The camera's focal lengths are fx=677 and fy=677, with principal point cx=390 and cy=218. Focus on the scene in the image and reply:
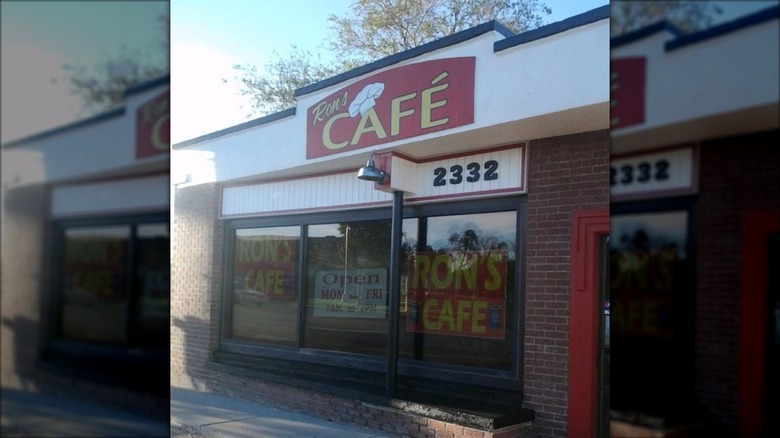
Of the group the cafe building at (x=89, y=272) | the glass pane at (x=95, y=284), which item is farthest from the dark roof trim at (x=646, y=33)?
the glass pane at (x=95, y=284)

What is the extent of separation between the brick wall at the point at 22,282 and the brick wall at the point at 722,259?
5.41 meters

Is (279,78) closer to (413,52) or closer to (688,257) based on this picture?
(413,52)

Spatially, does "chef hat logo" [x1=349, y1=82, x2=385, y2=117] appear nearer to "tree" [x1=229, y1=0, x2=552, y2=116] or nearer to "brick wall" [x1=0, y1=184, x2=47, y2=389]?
"tree" [x1=229, y1=0, x2=552, y2=116]

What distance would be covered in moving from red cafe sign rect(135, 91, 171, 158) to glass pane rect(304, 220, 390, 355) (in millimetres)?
3355

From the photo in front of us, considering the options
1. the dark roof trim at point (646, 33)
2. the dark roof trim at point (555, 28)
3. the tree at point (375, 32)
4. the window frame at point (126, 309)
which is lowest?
the window frame at point (126, 309)

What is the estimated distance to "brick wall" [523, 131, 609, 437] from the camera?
1213 millimetres

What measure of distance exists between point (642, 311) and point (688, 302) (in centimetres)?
21

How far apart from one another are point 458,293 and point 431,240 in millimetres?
123

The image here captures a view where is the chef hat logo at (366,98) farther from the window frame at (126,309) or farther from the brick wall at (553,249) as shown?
the window frame at (126,309)

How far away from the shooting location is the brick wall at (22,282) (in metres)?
5.96

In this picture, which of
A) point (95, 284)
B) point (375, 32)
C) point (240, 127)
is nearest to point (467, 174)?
point (375, 32)

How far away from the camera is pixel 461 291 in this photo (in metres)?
1.37

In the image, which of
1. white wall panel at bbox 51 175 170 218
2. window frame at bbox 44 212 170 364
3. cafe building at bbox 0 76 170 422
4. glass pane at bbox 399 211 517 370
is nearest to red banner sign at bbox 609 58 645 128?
glass pane at bbox 399 211 517 370

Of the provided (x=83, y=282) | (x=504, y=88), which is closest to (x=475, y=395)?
(x=504, y=88)
